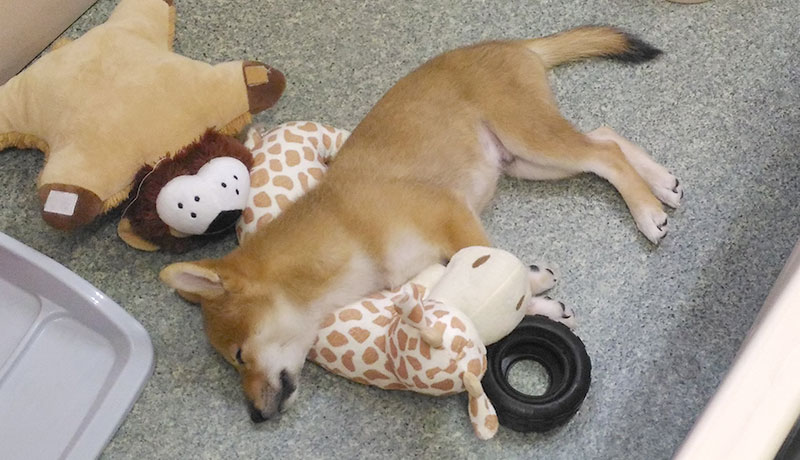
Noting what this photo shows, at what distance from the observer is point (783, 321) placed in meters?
0.94

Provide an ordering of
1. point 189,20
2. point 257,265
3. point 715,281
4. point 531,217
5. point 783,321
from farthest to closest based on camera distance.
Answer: point 189,20 < point 531,217 < point 715,281 < point 257,265 < point 783,321

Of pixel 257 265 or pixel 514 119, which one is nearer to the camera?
pixel 257 265

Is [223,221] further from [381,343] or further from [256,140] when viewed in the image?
[381,343]

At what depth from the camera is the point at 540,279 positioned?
1634mm

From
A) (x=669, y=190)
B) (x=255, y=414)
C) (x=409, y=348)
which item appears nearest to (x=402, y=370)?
(x=409, y=348)

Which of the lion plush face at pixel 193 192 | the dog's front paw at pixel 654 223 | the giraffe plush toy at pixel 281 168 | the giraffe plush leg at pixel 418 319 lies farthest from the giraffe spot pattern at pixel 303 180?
the dog's front paw at pixel 654 223

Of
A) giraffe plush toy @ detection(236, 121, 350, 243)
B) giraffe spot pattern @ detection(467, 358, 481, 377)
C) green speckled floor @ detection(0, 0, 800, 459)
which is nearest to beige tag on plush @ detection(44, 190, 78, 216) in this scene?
green speckled floor @ detection(0, 0, 800, 459)

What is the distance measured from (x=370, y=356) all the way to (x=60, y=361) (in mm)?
730

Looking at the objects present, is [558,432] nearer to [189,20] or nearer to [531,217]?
[531,217]

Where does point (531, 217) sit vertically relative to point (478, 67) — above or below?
below

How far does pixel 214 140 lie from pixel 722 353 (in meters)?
1.15

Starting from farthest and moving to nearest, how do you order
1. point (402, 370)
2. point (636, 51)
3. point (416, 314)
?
point (636, 51), point (402, 370), point (416, 314)

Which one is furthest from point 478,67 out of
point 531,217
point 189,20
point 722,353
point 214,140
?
point 189,20

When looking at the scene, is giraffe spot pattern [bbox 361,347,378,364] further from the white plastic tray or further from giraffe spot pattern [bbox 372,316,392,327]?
the white plastic tray
